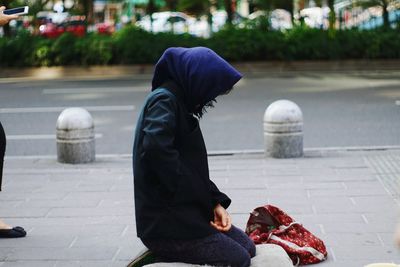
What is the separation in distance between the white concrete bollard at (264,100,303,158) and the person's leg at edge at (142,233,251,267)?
4.50 meters

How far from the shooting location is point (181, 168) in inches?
145

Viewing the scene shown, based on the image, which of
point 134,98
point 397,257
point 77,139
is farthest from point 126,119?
point 397,257

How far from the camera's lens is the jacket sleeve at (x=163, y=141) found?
357cm

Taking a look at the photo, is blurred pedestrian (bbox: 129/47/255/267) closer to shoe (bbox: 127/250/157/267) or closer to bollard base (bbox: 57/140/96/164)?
shoe (bbox: 127/250/157/267)

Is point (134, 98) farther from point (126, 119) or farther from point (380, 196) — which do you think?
point (380, 196)

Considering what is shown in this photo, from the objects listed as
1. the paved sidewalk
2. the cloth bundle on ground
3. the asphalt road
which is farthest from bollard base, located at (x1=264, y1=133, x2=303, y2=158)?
the cloth bundle on ground

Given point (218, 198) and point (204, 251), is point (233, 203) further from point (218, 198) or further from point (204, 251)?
point (204, 251)

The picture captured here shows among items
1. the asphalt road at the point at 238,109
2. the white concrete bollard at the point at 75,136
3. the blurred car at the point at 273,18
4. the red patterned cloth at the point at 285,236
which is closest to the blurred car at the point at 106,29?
the blurred car at the point at 273,18

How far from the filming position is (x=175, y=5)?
106ft

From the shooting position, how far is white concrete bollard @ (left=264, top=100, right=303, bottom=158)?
27.2 feet

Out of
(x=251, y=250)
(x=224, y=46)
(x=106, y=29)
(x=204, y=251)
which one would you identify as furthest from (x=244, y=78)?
(x=204, y=251)

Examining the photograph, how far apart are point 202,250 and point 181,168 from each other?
1.58 feet

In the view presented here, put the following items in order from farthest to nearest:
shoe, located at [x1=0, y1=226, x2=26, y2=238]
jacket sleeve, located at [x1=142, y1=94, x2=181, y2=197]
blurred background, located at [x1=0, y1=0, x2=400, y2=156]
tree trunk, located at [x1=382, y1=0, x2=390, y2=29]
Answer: tree trunk, located at [x1=382, y1=0, x2=390, y2=29], blurred background, located at [x1=0, y1=0, x2=400, y2=156], shoe, located at [x1=0, y1=226, x2=26, y2=238], jacket sleeve, located at [x1=142, y1=94, x2=181, y2=197]

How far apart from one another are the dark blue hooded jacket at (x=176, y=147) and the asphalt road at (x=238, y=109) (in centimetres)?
558
